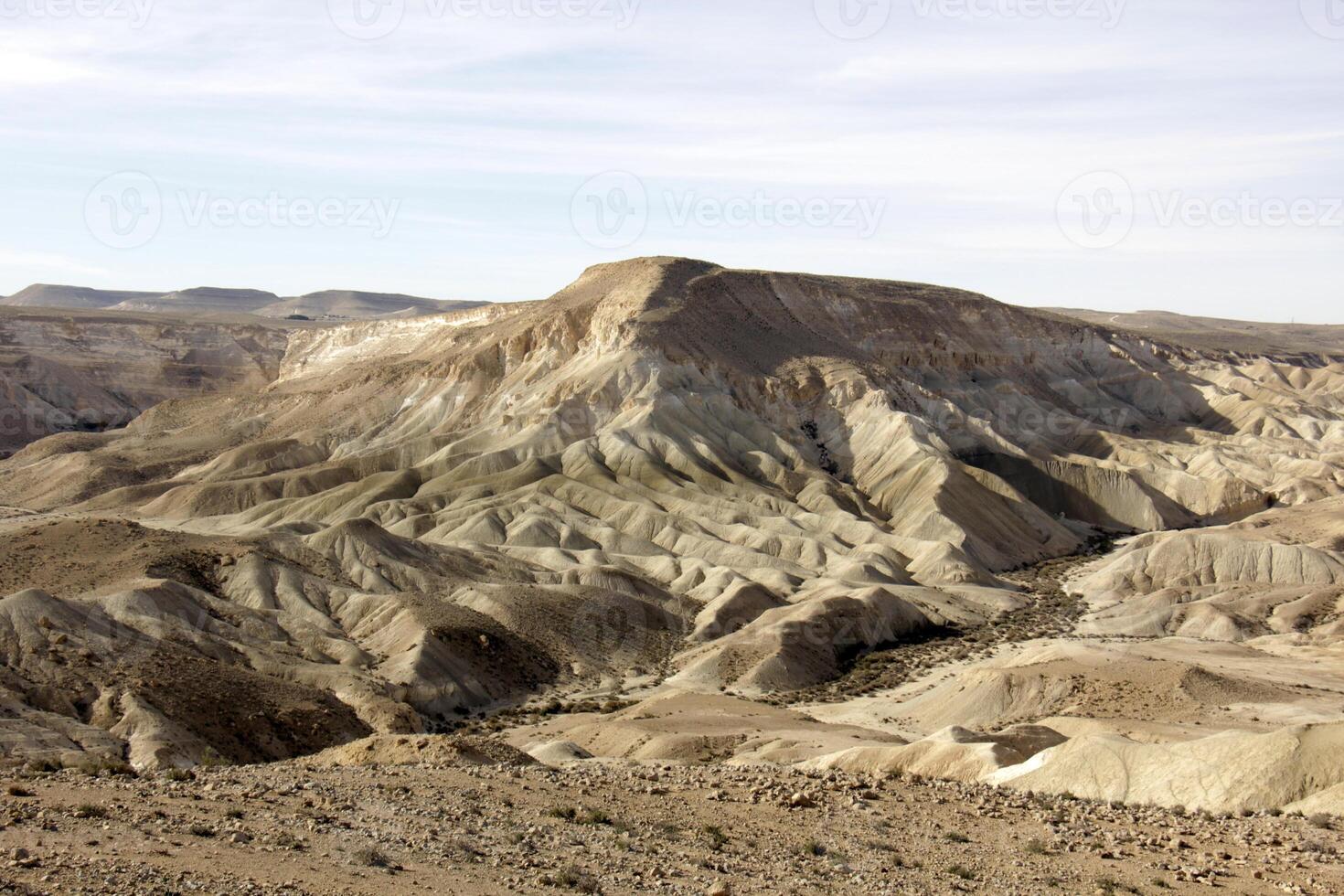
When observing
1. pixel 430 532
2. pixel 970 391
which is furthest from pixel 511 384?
pixel 970 391

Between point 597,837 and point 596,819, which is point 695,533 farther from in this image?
point 597,837

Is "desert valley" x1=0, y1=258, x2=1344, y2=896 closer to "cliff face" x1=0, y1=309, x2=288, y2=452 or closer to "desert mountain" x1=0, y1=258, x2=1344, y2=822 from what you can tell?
"desert mountain" x1=0, y1=258, x2=1344, y2=822

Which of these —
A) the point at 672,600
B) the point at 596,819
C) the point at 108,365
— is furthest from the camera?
the point at 108,365

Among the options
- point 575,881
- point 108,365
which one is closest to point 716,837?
point 575,881

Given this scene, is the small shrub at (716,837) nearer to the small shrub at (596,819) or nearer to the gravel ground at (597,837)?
the gravel ground at (597,837)

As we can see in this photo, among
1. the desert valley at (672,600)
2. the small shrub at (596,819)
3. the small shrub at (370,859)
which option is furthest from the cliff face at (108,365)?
the small shrub at (370,859)

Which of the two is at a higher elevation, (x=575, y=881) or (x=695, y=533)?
(x=575, y=881)
